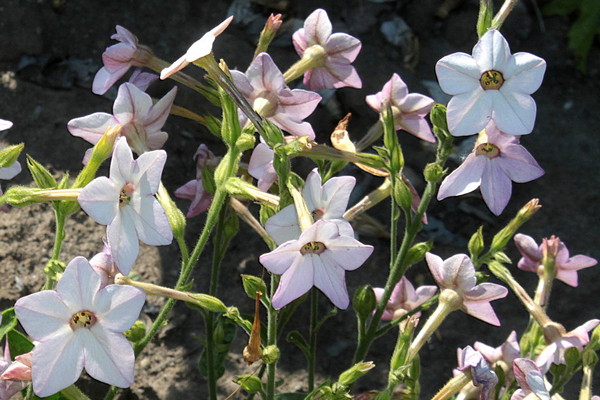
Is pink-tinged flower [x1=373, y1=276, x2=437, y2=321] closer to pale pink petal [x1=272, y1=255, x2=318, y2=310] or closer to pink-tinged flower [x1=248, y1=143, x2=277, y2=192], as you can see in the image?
pink-tinged flower [x1=248, y1=143, x2=277, y2=192]

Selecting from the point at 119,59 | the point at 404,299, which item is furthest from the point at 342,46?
the point at 404,299

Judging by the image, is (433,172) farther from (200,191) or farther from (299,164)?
(299,164)

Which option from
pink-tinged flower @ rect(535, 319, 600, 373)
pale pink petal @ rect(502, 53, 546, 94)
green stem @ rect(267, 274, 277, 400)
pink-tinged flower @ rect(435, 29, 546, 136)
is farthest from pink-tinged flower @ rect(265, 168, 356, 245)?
pink-tinged flower @ rect(535, 319, 600, 373)

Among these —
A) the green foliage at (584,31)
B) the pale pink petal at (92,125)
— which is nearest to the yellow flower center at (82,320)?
the pale pink petal at (92,125)

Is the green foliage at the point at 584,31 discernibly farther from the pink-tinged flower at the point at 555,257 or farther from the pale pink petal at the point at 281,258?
the pale pink petal at the point at 281,258

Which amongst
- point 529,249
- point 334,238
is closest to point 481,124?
point 334,238

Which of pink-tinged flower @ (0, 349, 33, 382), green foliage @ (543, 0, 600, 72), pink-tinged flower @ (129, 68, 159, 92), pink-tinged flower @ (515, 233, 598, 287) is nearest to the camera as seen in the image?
pink-tinged flower @ (0, 349, 33, 382)
